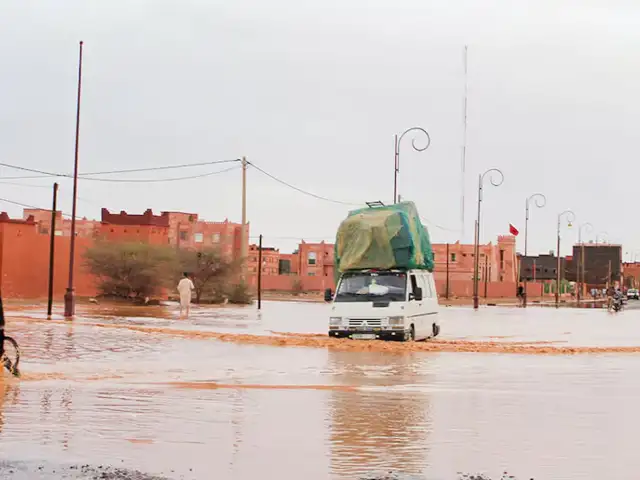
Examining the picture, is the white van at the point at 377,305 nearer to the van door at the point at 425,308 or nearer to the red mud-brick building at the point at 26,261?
the van door at the point at 425,308

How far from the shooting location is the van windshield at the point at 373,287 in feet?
97.5

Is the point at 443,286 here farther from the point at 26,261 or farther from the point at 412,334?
the point at 412,334

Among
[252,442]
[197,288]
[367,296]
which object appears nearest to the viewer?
[252,442]

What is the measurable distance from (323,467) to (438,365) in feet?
44.8

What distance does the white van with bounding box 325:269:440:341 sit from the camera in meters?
29.3

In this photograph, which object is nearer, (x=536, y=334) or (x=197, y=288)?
(x=536, y=334)

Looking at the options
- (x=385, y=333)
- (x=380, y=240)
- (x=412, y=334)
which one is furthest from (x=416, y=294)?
(x=380, y=240)

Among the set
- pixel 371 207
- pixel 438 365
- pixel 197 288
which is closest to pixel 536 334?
→ pixel 371 207

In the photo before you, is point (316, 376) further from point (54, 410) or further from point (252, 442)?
point (252, 442)

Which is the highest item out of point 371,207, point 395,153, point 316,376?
point 395,153

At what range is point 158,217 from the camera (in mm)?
124938

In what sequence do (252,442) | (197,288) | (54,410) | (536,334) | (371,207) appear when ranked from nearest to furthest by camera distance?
1. (252,442)
2. (54,410)
3. (371,207)
4. (536,334)
5. (197,288)

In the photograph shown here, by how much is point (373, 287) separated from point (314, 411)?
50.3 ft

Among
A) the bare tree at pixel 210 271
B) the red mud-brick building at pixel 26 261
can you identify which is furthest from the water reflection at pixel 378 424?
the bare tree at pixel 210 271
